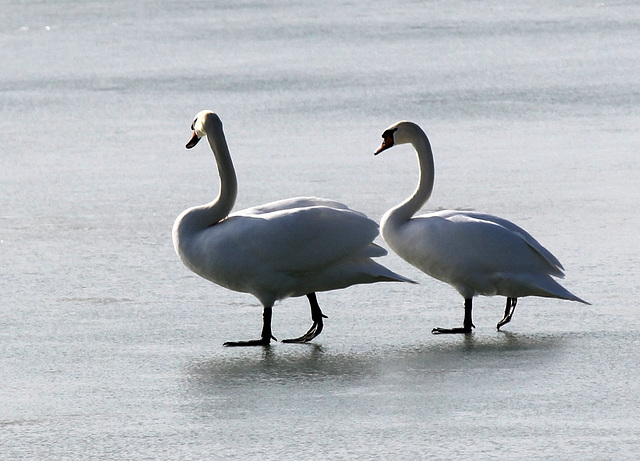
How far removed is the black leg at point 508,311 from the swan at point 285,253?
0.49 meters

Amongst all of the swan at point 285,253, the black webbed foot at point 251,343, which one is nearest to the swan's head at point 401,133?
the swan at point 285,253

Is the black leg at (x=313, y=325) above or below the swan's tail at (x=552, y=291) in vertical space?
below

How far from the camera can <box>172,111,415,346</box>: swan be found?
5660 mm

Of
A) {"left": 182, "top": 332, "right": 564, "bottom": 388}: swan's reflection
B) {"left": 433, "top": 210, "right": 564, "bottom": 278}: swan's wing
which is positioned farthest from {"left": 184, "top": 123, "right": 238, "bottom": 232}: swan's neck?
{"left": 433, "top": 210, "right": 564, "bottom": 278}: swan's wing

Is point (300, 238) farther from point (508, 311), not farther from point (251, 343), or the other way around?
point (508, 311)

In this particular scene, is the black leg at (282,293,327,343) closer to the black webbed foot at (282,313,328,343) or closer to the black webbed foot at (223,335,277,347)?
the black webbed foot at (282,313,328,343)

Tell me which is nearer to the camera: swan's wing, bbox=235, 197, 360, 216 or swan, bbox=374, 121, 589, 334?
swan, bbox=374, 121, 589, 334

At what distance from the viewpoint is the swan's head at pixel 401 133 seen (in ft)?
21.3

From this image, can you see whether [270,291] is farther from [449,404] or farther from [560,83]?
[560,83]

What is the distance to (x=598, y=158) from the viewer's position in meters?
9.57

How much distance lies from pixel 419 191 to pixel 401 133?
366 mm

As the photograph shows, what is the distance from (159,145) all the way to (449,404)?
6.37 meters

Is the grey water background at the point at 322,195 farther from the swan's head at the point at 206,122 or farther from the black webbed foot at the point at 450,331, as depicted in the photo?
the swan's head at the point at 206,122

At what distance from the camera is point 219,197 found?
19.8ft
